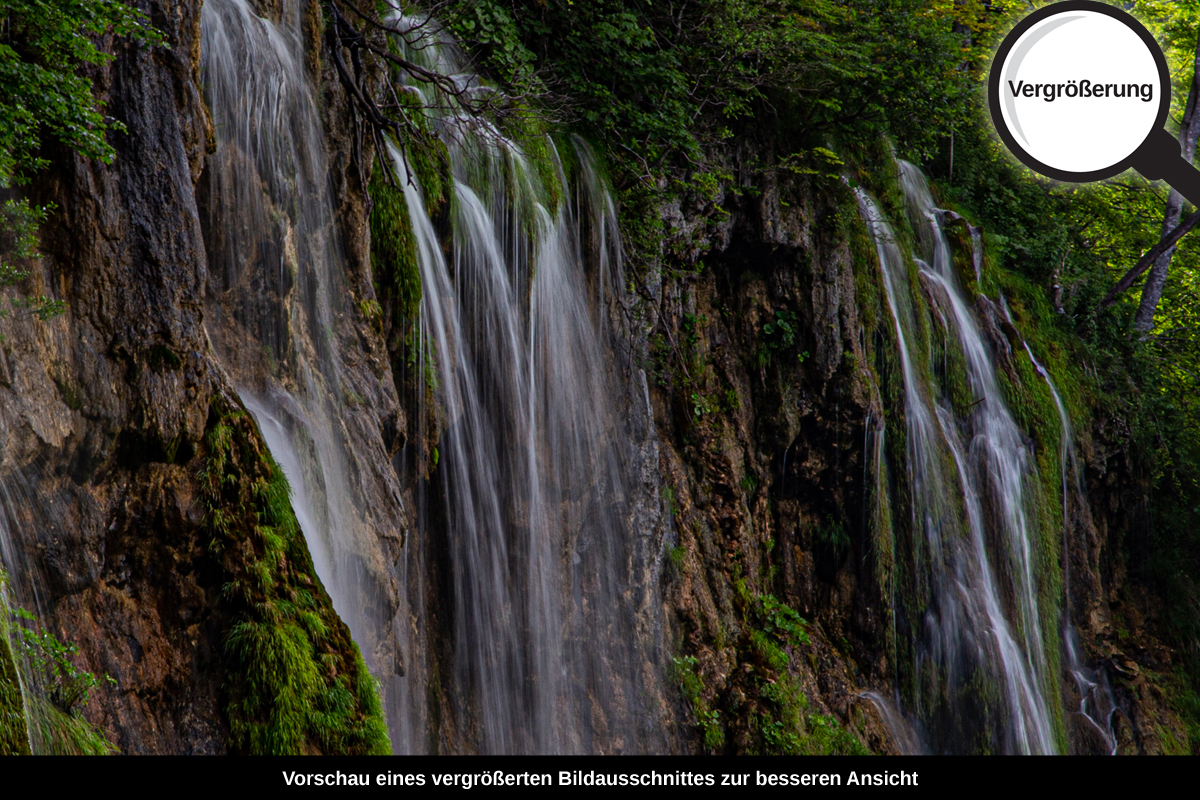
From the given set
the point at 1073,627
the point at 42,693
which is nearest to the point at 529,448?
the point at 42,693

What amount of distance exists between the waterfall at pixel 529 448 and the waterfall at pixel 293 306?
99cm

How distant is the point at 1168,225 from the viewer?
1622 cm

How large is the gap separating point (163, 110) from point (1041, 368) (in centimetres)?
1346

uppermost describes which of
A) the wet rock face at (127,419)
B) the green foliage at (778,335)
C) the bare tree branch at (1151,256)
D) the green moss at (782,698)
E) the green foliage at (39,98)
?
the bare tree branch at (1151,256)

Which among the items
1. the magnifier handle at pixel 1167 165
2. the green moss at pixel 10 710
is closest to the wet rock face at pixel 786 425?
the magnifier handle at pixel 1167 165

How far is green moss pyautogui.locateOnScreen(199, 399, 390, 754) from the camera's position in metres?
4.27

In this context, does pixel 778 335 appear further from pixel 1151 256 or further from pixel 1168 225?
pixel 1168 225

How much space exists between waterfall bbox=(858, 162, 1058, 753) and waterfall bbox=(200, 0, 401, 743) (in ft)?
25.6

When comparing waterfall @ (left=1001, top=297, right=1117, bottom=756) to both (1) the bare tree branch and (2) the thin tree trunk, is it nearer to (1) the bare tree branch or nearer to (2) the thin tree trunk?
(1) the bare tree branch

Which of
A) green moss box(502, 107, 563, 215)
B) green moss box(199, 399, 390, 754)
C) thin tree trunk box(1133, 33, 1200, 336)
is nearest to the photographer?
green moss box(199, 399, 390, 754)

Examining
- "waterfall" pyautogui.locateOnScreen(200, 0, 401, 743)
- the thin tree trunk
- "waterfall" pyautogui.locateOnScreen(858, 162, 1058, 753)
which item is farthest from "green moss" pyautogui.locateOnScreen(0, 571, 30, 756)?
the thin tree trunk

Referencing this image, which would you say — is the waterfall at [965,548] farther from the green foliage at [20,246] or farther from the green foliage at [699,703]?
the green foliage at [20,246]

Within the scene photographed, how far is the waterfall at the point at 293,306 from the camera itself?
538 cm
